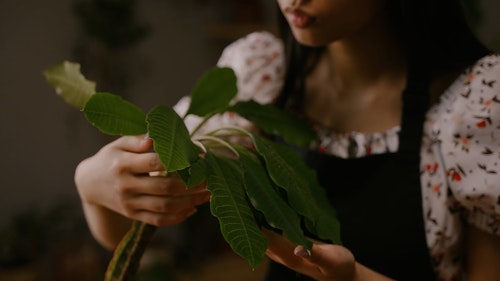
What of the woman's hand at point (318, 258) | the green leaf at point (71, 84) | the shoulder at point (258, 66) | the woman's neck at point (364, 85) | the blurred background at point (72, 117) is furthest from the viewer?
the blurred background at point (72, 117)

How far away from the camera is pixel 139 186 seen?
743 mm

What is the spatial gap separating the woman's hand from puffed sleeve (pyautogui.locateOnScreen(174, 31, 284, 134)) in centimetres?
40

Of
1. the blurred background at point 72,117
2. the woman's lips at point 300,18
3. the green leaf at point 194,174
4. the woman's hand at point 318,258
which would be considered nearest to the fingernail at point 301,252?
the woman's hand at point 318,258

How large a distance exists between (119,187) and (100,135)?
6.22 feet

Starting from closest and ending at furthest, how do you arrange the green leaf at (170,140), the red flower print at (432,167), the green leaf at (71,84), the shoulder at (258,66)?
the green leaf at (170,140) < the green leaf at (71,84) < the red flower print at (432,167) < the shoulder at (258,66)

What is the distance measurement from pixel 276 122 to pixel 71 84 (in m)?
0.31

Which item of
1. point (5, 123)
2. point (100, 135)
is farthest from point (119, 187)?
point (100, 135)

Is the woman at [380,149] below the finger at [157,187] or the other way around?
below

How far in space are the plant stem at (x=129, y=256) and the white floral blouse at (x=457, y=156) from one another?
0.38m

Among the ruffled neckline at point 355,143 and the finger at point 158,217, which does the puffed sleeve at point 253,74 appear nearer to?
the ruffled neckline at point 355,143

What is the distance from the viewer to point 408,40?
993 millimetres

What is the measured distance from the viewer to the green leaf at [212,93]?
0.82 metres

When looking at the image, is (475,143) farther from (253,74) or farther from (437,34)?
(253,74)

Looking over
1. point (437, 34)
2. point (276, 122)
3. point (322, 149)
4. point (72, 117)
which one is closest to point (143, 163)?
point (276, 122)
